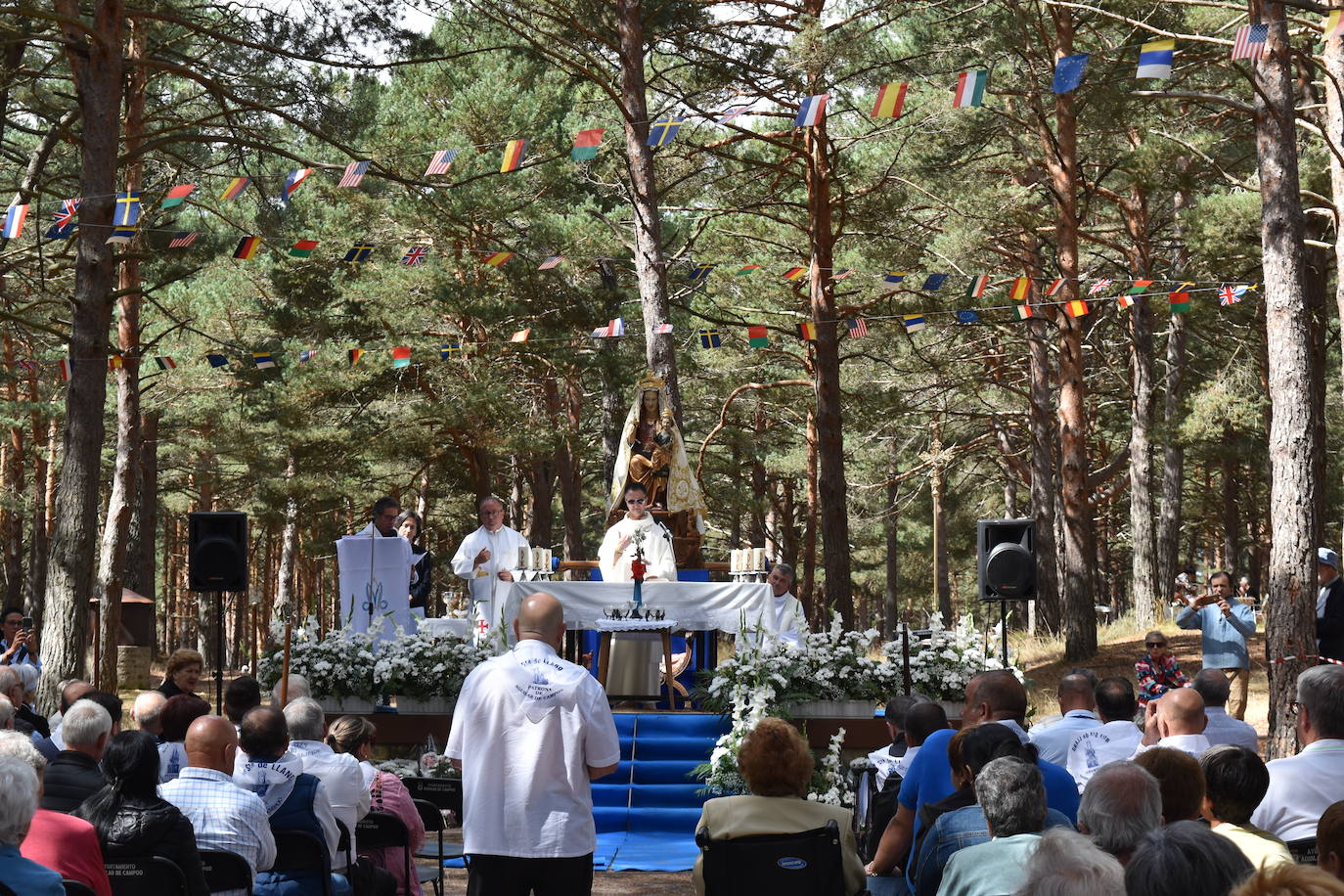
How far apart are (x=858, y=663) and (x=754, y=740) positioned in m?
6.43

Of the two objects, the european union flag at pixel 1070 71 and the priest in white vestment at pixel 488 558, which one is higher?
the european union flag at pixel 1070 71

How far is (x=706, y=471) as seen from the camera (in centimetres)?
3288

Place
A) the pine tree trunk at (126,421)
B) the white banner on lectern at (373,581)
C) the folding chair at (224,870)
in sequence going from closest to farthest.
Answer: the folding chair at (224,870), the white banner on lectern at (373,581), the pine tree trunk at (126,421)

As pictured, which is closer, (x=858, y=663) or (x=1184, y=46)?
(x=858, y=663)

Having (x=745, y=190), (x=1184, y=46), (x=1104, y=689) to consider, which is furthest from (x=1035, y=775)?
(x=745, y=190)

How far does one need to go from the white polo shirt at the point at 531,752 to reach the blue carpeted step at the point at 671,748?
6.17 meters

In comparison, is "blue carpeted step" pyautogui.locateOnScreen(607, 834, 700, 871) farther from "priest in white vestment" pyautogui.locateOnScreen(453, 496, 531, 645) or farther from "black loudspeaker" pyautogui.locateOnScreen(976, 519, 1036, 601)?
"priest in white vestment" pyautogui.locateOnScreen(453, 496, 531, 645)

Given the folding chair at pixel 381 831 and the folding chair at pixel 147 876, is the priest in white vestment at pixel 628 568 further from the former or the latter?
the folding chair at pixel 147 876

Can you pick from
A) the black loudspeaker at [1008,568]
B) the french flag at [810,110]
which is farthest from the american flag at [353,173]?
the black loudspeaker at [1008,568]

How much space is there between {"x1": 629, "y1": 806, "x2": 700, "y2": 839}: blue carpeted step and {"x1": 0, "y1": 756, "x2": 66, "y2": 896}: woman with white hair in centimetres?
662

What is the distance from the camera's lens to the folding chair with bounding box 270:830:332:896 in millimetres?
4875

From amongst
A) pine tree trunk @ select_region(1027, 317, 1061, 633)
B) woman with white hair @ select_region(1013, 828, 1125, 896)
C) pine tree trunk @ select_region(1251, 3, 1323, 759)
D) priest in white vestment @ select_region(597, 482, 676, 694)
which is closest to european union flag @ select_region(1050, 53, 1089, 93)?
pine tree trunk @ select_region(1251, 3, 1323, 759)

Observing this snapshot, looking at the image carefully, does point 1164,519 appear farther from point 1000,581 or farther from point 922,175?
point 1000,581

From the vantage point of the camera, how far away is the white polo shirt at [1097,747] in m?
5.91
